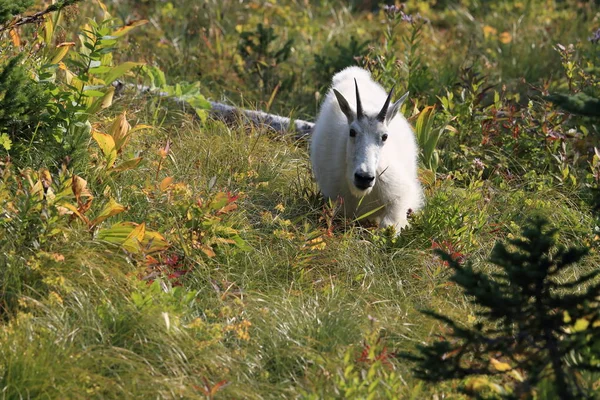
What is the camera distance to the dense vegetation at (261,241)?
3.87m

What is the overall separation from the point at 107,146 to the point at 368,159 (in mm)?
1636

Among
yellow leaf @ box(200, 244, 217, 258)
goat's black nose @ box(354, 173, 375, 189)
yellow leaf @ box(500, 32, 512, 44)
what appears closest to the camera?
yellow leaf @ box(200, 244, 217, 258)

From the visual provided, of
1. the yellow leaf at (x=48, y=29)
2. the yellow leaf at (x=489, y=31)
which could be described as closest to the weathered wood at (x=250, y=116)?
the yellow leaf at (x=48, y=29)

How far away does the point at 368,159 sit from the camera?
571cm

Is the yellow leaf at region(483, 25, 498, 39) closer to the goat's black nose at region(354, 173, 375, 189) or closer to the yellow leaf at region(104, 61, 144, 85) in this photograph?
the goat's black nose at region(354, 173, 375, 189)

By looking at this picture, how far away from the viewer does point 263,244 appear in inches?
218

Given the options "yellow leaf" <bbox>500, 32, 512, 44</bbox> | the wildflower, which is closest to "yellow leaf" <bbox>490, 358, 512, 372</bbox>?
the wildflower

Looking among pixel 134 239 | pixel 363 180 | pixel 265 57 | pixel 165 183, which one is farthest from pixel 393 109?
pixel 265 57

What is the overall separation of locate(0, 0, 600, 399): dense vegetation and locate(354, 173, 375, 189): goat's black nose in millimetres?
296

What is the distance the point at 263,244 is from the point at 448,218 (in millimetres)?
1202

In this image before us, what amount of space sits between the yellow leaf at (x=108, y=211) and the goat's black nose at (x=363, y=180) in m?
1.56

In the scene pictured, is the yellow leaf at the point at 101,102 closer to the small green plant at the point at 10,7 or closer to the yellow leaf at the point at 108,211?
the small green plant at the point at 10,7

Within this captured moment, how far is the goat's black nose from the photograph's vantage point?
18.5 feet

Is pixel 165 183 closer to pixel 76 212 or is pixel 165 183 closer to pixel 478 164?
pixel 76 212
